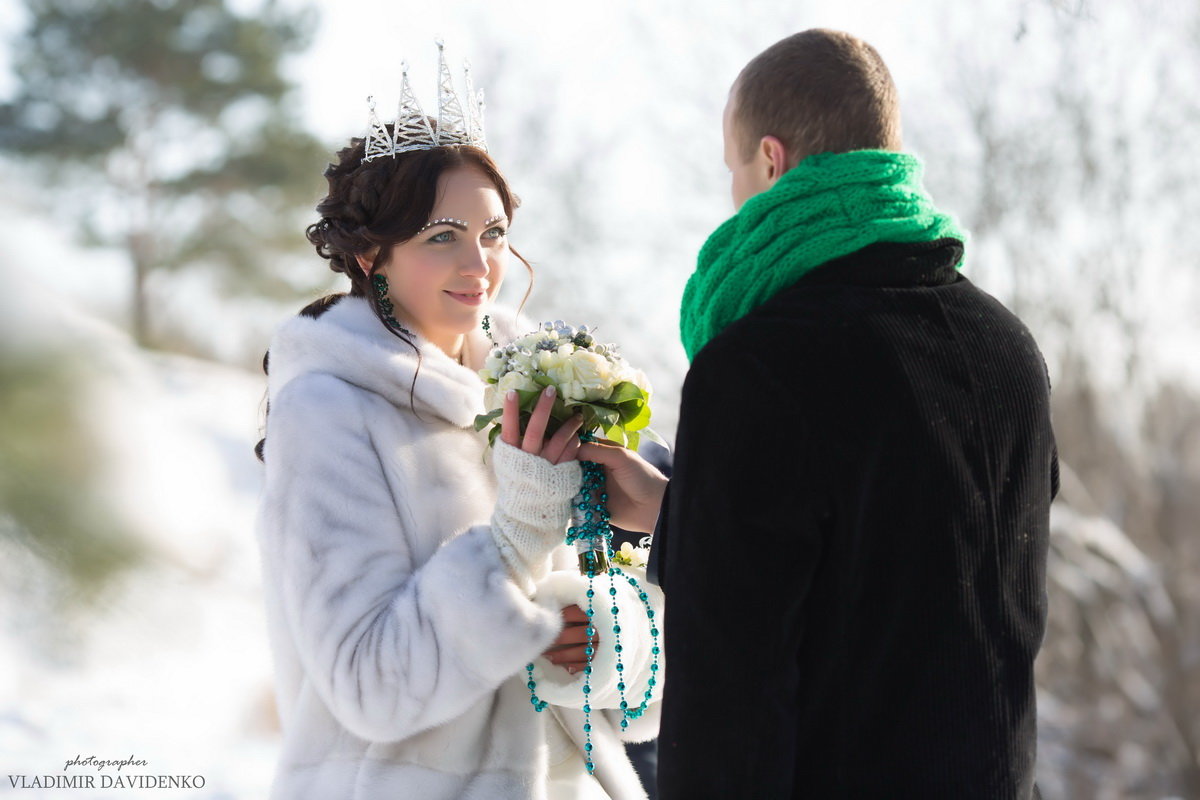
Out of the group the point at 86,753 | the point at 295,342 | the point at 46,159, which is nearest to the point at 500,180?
the point at 295,342

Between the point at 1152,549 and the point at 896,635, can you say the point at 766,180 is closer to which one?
the point at 896,635

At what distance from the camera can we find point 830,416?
5.34 ft

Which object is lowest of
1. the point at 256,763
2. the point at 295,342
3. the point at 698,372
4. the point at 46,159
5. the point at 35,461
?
the point at 256,763

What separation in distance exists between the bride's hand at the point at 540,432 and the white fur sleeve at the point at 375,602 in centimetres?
20

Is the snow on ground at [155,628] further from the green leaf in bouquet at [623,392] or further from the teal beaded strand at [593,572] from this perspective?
the green leaf in bouquet at [623,392]

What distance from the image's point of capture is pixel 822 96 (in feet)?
5.87

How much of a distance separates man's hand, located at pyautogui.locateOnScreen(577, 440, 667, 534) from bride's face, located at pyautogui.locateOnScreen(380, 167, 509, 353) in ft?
1.56

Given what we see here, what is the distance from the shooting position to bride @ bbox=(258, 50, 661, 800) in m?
2.22

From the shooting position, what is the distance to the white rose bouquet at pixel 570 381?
2.31 meters

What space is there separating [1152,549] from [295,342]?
364 inches

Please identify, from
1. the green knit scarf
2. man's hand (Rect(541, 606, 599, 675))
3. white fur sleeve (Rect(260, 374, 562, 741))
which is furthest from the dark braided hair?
the green knit scarf

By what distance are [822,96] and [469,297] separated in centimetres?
107

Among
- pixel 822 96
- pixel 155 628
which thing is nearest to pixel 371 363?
pixel 822 96

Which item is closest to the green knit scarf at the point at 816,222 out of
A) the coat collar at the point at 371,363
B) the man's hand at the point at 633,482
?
the man's hand at the point at 633,482
